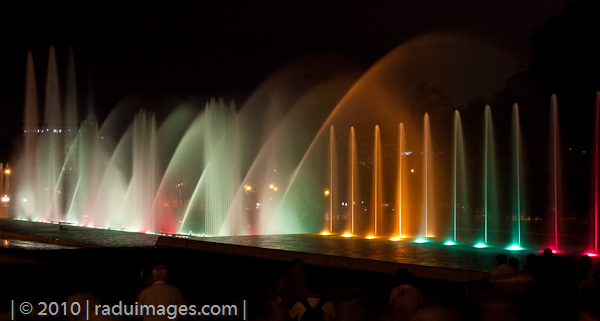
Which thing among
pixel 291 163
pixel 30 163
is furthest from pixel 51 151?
pixel 291 163

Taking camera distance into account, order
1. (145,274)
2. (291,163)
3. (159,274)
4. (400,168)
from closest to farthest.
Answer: (159,274)
(145,274)
(400,168)
(291,163)

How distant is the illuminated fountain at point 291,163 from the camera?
33.9 meters

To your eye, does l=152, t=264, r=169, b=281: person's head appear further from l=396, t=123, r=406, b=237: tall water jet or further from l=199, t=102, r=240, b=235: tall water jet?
l=199, t=102, r=240, b=235: tall water jet

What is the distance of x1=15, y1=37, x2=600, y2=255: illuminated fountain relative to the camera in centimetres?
3391

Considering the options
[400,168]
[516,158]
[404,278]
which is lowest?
[404,278]

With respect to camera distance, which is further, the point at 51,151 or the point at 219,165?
the point at 51,151

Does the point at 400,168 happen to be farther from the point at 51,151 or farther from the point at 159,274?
the point at 159,274

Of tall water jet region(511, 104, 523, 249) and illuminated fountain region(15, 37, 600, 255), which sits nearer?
tall water jet region(511, 104, 523, 249)

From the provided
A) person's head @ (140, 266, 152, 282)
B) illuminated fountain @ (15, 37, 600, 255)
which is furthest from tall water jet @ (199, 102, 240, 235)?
person's head @ (140, 266, 152, 282)

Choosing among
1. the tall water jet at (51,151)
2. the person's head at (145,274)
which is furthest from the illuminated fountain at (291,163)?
the person's head at (145,274)

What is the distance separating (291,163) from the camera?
137 feet

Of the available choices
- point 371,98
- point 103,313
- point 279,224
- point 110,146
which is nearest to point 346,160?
point 371,98

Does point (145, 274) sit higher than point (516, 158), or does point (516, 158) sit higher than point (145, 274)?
point (516, 158)

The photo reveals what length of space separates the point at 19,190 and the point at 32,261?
3459 cm
